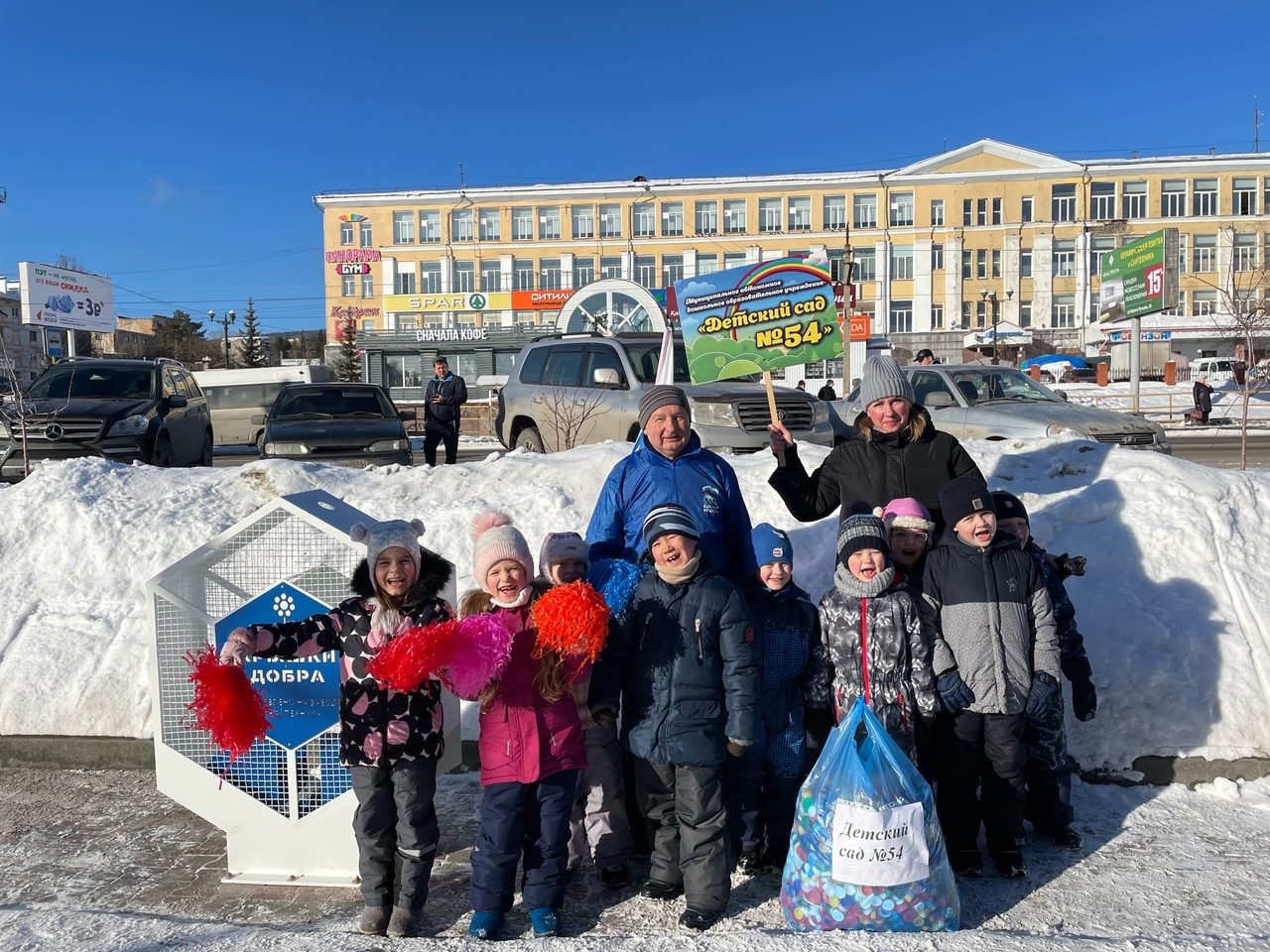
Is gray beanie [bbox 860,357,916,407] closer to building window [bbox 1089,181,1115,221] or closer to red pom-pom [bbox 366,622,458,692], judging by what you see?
red pom-pom [bbox 366,622,458,692]

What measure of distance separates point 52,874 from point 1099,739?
4678 mm

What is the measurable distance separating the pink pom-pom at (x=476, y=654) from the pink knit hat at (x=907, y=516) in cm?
173

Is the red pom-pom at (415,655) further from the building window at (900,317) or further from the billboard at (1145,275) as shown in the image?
the building window at (900,317)

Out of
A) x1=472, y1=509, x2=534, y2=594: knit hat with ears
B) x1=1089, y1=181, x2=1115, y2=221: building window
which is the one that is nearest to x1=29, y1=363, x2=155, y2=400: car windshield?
x1=472, y1=509, x2=534, y2=594: knit hat with ears

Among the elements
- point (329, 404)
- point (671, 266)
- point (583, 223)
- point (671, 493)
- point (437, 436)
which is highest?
point (583, 223)

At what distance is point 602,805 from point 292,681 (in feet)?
4.41

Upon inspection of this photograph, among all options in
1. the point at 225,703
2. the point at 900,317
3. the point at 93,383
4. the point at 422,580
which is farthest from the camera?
the point at 900,317

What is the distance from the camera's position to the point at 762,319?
6.64 meters

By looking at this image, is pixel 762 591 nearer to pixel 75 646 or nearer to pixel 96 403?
pixel 75 646

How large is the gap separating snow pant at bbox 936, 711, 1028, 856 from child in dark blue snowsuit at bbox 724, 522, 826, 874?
620 mm

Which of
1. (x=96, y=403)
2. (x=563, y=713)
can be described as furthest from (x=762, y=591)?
(x=96, y=403)

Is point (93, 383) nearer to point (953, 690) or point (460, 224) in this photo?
point (953, 690)

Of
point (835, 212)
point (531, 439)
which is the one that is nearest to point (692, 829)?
point (531, 439)

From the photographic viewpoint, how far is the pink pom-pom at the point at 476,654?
3199 millimetres
